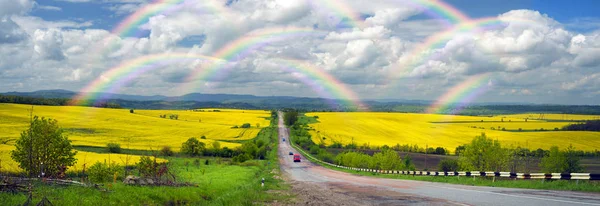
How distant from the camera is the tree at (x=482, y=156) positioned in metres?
81.0

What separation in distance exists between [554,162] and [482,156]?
20938 mm

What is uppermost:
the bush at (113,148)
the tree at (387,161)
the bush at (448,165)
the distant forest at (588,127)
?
the distant forest at (588,127)

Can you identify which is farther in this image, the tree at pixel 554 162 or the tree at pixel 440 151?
the tree at pixel 440 151

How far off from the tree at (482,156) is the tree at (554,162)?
15.7 meters

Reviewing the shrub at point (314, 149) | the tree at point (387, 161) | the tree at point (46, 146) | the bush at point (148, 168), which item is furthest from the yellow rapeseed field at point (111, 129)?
the bush at point (148, 168)

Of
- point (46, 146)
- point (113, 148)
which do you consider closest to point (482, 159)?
point (113, 148)

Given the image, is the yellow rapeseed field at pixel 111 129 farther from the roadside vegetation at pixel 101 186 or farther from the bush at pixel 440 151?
the bush at pixel 440 151

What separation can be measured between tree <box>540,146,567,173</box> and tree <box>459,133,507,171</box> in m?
15.7

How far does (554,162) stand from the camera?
303ft

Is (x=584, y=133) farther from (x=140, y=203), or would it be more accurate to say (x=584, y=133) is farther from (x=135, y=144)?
(x=140, y=203)

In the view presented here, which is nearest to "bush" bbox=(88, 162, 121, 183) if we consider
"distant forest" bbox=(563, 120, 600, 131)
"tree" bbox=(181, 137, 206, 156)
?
"tree" bbox=(181, 137, 206, 156)

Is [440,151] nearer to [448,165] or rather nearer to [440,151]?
[440,151]

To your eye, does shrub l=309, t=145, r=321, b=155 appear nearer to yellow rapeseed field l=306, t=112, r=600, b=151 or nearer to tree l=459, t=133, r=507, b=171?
yellow rapeseed field l=306, t=112, r=600, b=151

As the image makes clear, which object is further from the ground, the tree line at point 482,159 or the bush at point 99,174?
the bush at point 99,174
